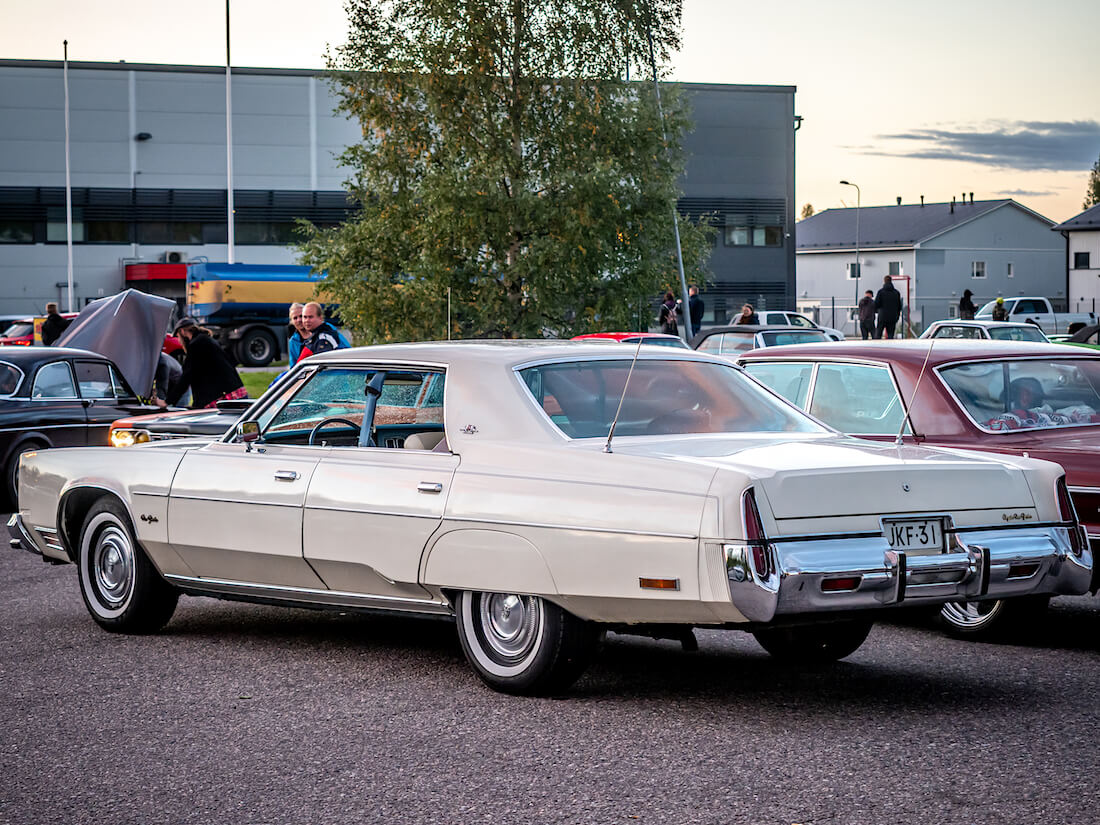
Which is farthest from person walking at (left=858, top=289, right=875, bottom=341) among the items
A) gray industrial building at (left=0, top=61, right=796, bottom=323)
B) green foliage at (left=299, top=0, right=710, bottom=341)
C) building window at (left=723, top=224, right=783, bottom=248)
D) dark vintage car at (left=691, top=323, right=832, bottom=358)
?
building window at (left=723, top=224, right=783, bottom=248)

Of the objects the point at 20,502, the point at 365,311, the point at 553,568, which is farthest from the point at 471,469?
the point at 365,311

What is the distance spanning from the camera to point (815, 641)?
694 cm

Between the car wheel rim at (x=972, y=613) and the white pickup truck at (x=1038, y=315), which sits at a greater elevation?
the white pickup truck at (x=1038, y=315)

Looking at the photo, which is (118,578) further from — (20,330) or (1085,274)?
(1085,274)

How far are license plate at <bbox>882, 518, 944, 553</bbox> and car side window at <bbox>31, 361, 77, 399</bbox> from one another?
36.6ft

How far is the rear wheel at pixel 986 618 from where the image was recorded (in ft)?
24.3

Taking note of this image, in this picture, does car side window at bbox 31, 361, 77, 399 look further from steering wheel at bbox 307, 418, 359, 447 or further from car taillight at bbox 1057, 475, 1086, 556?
car taillight at bbox 1057, 475, 1086, 556

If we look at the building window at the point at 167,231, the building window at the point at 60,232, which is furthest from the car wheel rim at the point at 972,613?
the building window at the point at 60,232

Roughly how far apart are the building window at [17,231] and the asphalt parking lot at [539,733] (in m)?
54.8

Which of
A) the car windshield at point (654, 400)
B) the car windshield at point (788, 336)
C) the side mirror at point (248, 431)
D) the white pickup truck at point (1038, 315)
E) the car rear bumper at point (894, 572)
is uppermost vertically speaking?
the white pickup truck at point (1038, 315)

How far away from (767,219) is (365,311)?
42.4m

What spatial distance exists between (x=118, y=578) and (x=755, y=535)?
398 centimetres

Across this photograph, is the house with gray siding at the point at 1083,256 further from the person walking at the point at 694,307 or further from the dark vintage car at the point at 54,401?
the dark vintage car at the point at 54,401

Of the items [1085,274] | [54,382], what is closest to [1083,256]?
[1085,274]
